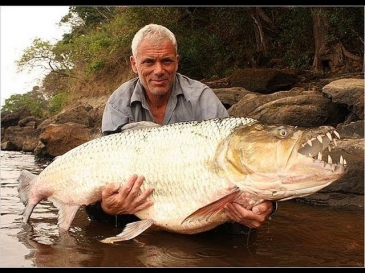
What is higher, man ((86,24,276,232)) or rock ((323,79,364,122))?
rock ((323,79,364,122))

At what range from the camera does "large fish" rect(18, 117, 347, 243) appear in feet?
9.96

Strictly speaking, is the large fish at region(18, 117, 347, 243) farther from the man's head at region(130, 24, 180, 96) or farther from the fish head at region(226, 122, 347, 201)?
the man's head at region(130, 24, 180, 96)

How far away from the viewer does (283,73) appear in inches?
573

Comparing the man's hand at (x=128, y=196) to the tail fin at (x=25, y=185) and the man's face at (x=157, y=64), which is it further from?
the man's face at (x=157, y=64)

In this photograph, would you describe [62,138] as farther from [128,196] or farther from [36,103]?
[36,103]

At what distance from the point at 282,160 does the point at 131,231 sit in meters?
1.21

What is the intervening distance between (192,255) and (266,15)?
18660mm

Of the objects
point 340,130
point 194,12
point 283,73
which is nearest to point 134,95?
point 340,130

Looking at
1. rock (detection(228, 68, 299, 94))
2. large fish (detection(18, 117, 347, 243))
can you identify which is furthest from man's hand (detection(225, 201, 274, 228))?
rock (detection(228, 68, 299, 94))

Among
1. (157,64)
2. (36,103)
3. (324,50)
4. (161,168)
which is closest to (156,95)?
(157,64)

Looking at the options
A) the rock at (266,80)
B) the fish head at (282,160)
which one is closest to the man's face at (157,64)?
the fish head at (282,160)

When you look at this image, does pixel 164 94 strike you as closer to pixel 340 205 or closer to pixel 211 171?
pixel 211 171

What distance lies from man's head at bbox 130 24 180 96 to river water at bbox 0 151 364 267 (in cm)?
138

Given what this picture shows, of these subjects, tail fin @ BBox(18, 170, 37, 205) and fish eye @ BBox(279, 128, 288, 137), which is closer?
fish eye @ BBox(279, 128, 288, 137)
